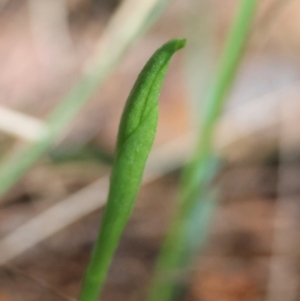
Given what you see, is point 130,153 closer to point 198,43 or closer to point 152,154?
point 198,43

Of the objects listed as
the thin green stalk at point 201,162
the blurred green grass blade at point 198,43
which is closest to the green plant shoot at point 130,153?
the thin green stalk at point 201,162

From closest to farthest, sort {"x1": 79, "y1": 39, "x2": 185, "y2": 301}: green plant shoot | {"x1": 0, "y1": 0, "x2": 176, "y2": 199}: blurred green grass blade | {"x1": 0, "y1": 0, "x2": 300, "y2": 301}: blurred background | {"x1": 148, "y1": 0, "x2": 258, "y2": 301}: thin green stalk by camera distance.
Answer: {"x1": 79, "y1": 39, "x2": 185, "y2": 301}: green plant shoot, {"x1": 148, "y1": 0, "x2": 258, "y2": 301}: thin green stalk, {"x1": 0, "y1": 0, "x2": 176, "y2": 199}: blurred green grass blade, {"x1": 0, "y1": 0, "x2": 300, "y2": 301}: blurred background

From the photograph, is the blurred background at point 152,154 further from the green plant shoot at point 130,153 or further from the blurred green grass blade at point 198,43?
the green plant shoot at point 130,153

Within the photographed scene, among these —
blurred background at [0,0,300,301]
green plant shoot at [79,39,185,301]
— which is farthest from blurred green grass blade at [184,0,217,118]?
→ green plant shoot at [79,39,185,301]

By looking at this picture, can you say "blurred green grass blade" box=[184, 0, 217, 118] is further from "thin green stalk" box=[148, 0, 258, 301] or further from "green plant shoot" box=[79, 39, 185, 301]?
"green plant shoot" box=[79, 39, 185, 301]

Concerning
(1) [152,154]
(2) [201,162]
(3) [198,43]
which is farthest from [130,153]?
(1) [152,154]

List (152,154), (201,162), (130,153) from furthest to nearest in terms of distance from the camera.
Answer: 1. (152,154)
2. (201,162)
3. (130,153)

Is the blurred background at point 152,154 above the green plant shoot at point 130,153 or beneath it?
above
